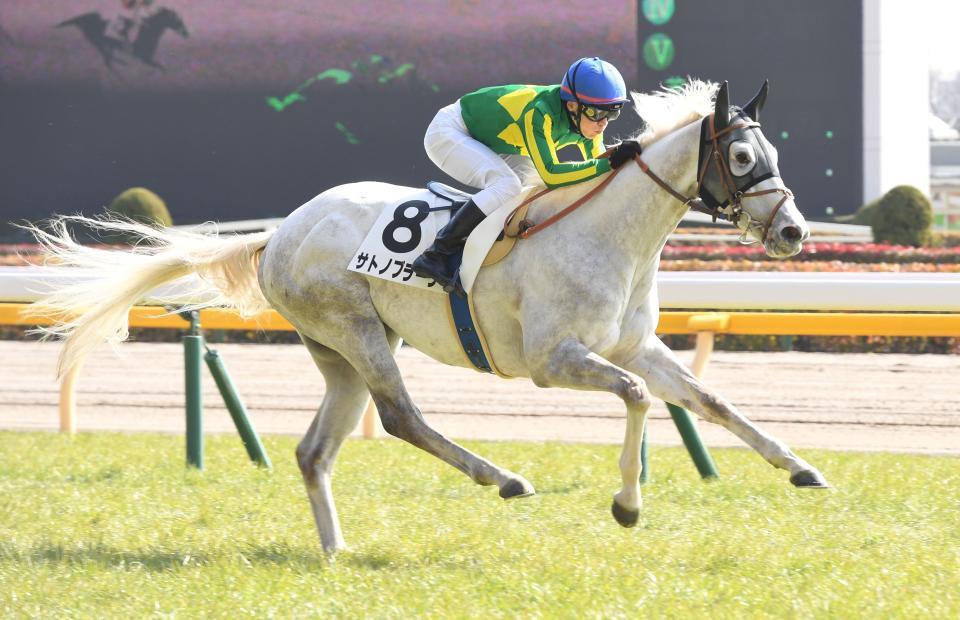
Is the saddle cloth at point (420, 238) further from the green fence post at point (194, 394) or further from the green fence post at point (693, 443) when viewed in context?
the green fence post at point (194, 394)

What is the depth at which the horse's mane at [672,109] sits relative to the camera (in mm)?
4668

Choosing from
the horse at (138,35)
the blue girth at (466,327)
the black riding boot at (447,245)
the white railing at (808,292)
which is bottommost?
the white railing at (808,292)

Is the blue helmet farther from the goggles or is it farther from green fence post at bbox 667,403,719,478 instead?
green fence post at bbox 667,403,719,478

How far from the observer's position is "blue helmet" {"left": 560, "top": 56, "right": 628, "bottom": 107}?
449 cm

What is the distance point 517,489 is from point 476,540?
0.49 m

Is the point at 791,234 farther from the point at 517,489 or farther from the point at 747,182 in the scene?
the point at 517,489

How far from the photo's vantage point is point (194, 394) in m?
6.45

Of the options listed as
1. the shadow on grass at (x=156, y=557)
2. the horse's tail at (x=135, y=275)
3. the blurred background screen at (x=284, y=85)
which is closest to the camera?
the shadow on grass at (x=156, y=557)

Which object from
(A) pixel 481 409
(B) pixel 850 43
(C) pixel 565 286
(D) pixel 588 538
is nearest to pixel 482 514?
(D) pixel 588 538

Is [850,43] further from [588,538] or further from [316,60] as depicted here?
[588,538]

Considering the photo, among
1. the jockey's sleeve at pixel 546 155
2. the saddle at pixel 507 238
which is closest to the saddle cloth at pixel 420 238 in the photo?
the saddle at pixel 507 238

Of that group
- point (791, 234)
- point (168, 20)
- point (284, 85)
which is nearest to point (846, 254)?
point (284, 85)

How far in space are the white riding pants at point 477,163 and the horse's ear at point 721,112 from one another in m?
0.74

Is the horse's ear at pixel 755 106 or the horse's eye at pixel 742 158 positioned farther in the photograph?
the horse's ear at pixel 755 106
